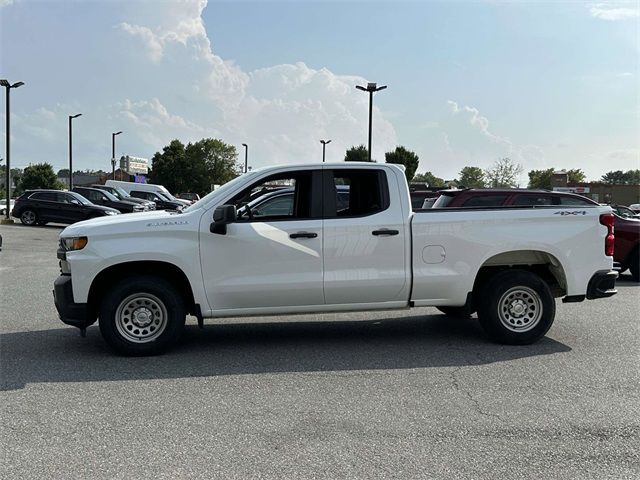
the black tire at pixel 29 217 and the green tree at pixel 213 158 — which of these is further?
the green tree at pixel 213 158

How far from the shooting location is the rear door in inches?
246

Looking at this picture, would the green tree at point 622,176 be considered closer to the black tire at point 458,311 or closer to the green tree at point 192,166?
the green tree at point 192,166

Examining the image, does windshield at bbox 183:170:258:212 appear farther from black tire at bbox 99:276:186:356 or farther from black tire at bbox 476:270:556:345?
black tire at bbox 476:270:556:345

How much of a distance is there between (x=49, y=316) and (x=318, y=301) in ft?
13.0

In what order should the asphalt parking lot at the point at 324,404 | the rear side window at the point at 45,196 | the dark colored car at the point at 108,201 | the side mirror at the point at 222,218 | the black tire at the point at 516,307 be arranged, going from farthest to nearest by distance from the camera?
the dark colored car at the point at 108,201
the rear side window at the point at 45,196
the black tire at the point at 516,307
the side mirror at the point at 222,218
the asphalt parking lot at the point at 324,404

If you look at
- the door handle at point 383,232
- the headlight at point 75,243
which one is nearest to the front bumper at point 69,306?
the headlight at point 75,243

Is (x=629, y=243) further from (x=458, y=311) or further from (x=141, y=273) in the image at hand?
(x=141, y=273)

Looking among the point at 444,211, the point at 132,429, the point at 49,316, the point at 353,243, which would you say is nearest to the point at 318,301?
the point at 353,243

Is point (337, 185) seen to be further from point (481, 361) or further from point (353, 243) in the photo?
point (481, 361)

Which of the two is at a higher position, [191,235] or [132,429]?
[191,235]

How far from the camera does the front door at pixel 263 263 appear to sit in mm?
6102

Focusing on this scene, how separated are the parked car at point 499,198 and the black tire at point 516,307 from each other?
12.7 ft

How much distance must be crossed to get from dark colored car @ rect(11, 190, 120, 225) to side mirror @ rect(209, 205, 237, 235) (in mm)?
18812

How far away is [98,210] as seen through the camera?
23.8m
